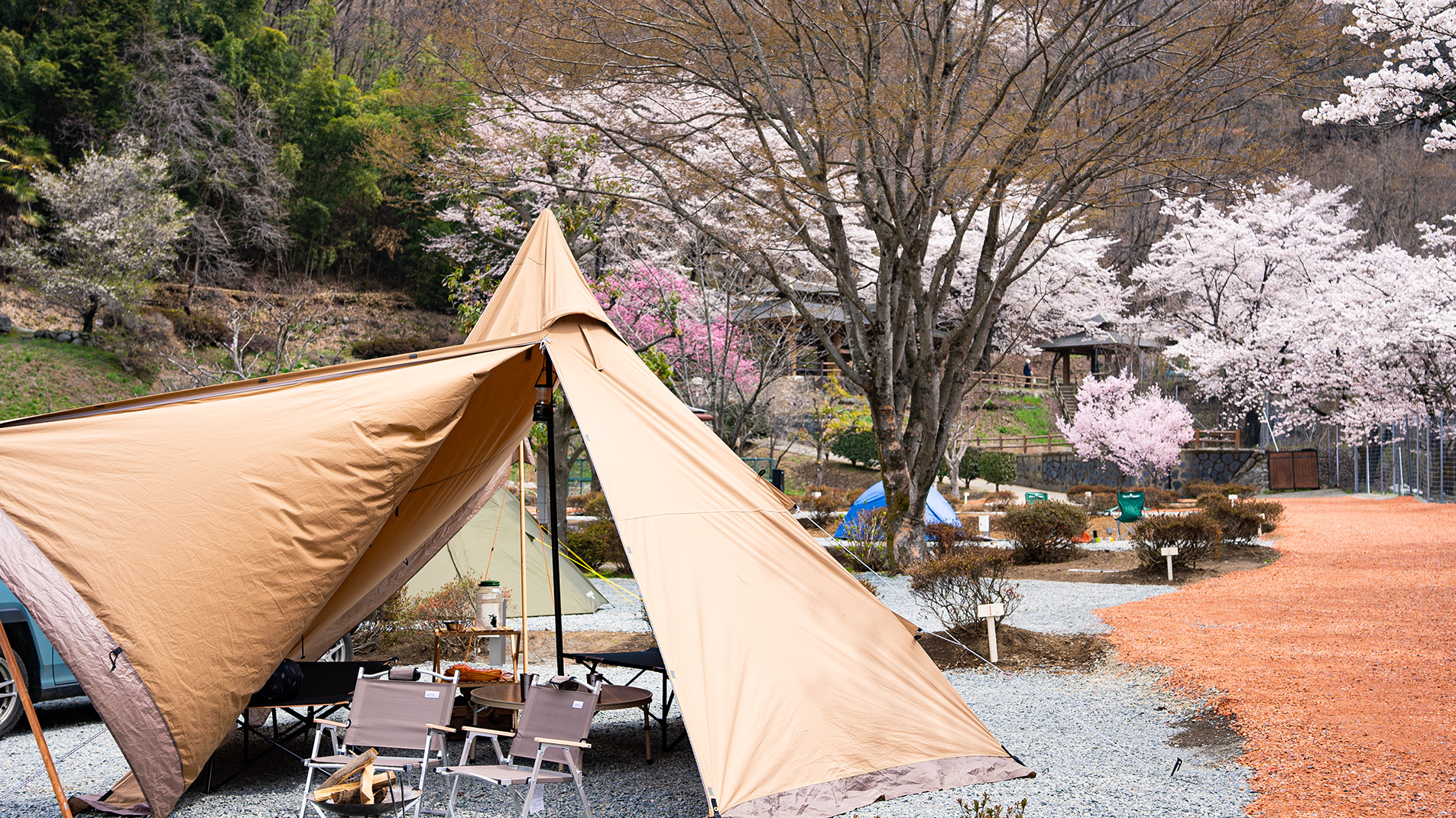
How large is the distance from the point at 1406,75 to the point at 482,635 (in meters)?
12.3

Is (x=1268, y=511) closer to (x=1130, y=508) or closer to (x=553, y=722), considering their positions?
(x=1130, y=508)

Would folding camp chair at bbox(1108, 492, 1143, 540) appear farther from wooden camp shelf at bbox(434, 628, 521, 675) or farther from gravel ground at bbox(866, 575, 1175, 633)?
wooden camp shelf at bbox(434, 628, 521, 675)

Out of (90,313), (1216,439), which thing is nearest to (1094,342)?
(1216,439)

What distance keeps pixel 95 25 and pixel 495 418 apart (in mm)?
31966

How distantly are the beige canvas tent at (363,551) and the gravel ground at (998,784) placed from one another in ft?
1.75

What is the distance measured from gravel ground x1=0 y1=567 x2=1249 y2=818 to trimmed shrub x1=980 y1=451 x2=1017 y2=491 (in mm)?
25638

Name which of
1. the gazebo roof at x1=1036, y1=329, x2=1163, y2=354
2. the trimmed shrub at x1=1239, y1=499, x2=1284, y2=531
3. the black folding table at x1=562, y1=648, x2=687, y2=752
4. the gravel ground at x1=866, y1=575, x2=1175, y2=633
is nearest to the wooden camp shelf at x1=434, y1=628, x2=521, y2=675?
the black folding table at x1=562, y1=648, x2=687, y2=752

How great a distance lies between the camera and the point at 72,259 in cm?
2633

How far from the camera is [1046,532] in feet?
49.3

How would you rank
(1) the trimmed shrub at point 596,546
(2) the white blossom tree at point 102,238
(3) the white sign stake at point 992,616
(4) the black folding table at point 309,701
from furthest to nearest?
(2) the white blossom tree at point 102,238
(1) the trimmed shrub at point 596,546
(3) the white sign stake at point 992,616
(4) the black folding table at point 309,701

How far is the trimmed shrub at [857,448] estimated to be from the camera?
31.5 metres

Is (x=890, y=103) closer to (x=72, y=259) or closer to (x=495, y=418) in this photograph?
(x=495, y=418)

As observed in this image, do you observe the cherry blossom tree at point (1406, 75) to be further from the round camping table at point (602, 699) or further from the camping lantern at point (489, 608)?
the camping lantern at point (489, 608)

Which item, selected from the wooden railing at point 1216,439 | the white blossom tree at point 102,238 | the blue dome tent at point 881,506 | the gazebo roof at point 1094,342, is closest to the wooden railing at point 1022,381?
the gazebo roof at point 1094,342
